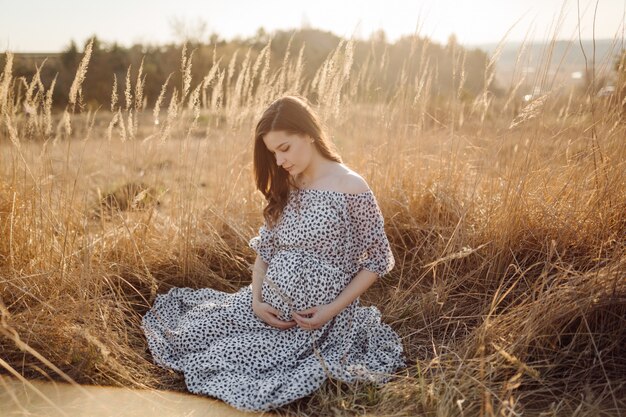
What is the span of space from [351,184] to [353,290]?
1.38 feet

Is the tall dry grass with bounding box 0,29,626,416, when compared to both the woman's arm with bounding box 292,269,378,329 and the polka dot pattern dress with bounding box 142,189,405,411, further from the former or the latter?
the woman's arm with bounding box 292,269,378,329

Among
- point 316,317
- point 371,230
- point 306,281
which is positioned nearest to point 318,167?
point 371,230

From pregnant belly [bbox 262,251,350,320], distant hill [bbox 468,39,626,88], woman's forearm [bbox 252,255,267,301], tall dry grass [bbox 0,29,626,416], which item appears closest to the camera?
tall dry grass [bbox 0,29,626,416]

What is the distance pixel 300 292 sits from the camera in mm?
2186

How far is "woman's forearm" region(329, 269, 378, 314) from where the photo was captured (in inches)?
85.0

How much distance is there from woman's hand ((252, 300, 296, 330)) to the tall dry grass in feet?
1.07

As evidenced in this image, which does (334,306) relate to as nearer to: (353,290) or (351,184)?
(353,290)

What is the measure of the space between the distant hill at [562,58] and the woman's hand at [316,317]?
4.93 ft

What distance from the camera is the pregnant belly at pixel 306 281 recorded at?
2.18 m

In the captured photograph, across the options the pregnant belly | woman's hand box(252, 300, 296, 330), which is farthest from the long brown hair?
woman's hand box(252, 300, 296, 330)

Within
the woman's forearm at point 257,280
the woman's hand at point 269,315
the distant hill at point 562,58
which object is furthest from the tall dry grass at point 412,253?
the woman's forearm at point 257,280

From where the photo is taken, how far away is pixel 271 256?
2.40m

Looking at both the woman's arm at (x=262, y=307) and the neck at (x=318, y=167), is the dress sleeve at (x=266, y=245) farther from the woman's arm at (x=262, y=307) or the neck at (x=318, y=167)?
the neck at (x=318, y=167)

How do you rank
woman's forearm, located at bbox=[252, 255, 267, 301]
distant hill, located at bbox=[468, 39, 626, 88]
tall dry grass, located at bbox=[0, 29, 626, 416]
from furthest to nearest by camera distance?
distant hill, located at bbox=[468, 39, 626, 88] → woman's forearm, located at bbox=[252, 255, 267, 301] → tall dry grass, located at bbox=[0, 29, 626, 416]
